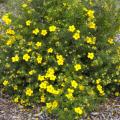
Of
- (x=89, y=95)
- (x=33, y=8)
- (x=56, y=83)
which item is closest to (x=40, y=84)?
(x=56, y=83)

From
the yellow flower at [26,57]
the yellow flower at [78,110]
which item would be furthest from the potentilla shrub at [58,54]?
the yellow flower at [78,110]

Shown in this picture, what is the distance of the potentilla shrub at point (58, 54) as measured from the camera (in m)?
4.36

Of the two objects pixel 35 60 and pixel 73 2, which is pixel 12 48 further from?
pixel 73 2

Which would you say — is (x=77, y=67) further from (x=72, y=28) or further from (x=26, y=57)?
(x=26, y=57)

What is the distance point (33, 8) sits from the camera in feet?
15.2

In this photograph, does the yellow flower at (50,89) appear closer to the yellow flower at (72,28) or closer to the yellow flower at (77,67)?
the yellow flower at (77,67)

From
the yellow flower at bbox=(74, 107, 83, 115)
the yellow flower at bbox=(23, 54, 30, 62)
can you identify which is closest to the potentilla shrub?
the yellow flower at bbox=(23, 54, 30, 62)

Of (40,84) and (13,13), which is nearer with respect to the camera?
(40,84)

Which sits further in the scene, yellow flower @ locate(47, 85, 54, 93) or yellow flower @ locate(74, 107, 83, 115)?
yellow flower @ locate(47, 85, 54, 93)

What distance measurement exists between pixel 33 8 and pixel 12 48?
502 mm

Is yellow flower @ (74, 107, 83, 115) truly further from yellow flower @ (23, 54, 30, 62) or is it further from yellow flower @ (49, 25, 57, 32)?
yellow flower @ (49, 25, 57, 32)

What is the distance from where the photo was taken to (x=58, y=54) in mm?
4461

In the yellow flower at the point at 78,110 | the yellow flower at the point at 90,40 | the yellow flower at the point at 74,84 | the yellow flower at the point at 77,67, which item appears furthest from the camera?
the yellow flower at the point at 90,40

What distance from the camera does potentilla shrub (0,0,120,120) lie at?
4.36 meters
